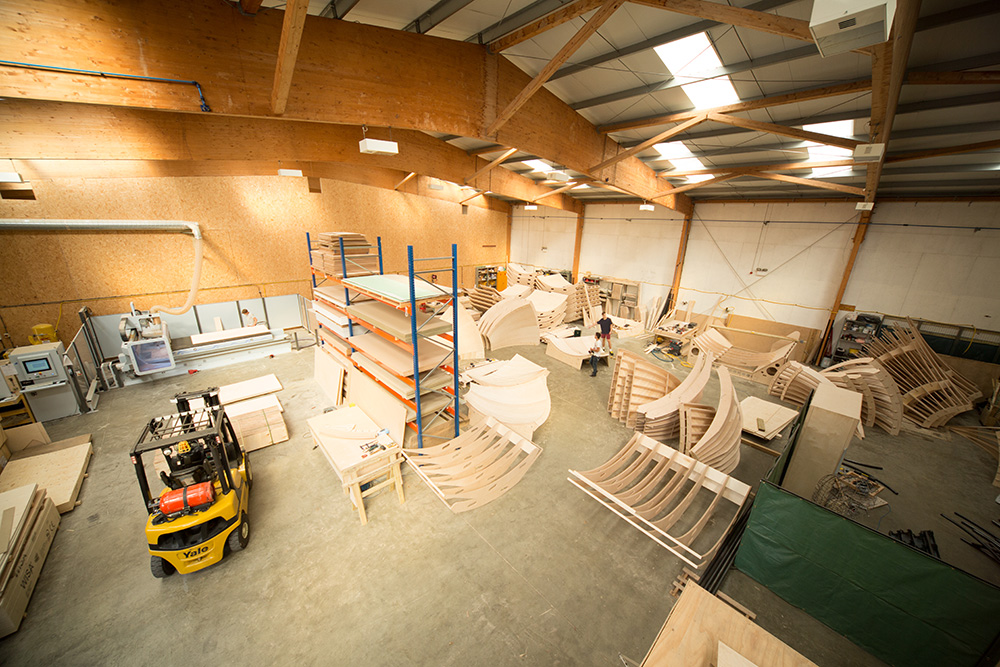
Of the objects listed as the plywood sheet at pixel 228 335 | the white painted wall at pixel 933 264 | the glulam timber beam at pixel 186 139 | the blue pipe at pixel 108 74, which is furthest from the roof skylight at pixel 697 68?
the plywood sheet at pixel 228 335

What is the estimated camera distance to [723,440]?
211 inches

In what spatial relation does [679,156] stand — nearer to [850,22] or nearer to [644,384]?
[644,384]

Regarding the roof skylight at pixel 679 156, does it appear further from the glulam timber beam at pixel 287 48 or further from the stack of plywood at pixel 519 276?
the glulam timber beam at pixel 287 48

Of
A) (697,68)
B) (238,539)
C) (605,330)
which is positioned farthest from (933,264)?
(238,539)

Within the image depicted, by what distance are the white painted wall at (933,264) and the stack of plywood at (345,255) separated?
586 inches

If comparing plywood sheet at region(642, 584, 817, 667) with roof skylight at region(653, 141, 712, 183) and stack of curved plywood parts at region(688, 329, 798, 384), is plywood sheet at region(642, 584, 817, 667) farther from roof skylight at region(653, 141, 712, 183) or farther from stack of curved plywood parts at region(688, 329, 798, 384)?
roof skylight at region(653, 141, 712, 183)

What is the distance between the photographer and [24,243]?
782 cm

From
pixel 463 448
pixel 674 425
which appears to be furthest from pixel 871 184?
pixel 463 448

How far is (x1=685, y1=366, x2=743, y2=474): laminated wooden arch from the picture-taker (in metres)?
5.36

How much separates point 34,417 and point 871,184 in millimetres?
17482

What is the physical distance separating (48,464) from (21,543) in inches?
97.2

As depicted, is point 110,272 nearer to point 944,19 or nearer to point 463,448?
point 463,448

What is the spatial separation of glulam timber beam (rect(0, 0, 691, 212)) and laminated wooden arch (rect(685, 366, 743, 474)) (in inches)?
225

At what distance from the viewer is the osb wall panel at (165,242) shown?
313 inches
